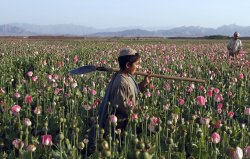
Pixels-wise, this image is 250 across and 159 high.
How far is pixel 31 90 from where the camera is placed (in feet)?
26.6

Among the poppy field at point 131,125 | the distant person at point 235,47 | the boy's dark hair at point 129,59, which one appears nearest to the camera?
the poppy field at point 131,125

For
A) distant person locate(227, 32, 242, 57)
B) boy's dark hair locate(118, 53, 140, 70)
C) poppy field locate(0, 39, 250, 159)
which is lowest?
poppy field locate(0, 39, 250, 159)

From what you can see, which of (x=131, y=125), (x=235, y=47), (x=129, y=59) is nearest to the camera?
(x=131, y=125)

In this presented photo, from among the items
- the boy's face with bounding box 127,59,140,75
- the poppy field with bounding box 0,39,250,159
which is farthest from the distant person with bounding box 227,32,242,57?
the boy's face with bounding box 127,59,140,75

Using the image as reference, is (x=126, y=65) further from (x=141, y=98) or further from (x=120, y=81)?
(x=141, y=98)

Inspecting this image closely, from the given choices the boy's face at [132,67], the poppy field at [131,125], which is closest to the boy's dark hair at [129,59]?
the boy's face at [132,67]

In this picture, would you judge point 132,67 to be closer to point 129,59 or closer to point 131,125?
point 129,59

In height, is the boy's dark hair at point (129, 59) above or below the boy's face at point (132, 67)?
above

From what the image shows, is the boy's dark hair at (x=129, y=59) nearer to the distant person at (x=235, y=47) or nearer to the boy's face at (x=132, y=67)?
the boy's face at (x=132, y=67)

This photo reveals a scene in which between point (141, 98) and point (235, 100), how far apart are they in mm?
2077

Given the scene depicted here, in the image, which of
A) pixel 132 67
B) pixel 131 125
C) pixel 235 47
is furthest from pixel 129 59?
pixel 235 47

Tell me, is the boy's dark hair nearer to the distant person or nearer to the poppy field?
the poppy field

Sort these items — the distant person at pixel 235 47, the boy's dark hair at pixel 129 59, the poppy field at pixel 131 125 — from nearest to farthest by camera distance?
the poppy field at pixel 131 125
the boy's dark hair at pixel 129 59
the distant person at pixel 235 47

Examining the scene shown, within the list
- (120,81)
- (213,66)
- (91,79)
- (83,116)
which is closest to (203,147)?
(120,81)
